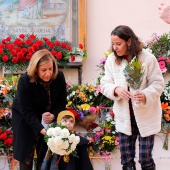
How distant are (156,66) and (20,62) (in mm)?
2086

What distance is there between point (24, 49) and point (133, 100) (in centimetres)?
201

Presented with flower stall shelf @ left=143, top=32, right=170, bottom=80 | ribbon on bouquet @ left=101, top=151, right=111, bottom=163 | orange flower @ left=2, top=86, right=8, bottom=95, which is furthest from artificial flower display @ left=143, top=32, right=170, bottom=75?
orange flower @ left=2, top=86, right=8, bottom=95

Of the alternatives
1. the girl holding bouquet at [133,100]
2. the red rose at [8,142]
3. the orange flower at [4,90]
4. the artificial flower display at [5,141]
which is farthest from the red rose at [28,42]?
the girl holding bouquet at [133,100]

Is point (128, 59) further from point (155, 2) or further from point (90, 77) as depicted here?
point (155, 2)

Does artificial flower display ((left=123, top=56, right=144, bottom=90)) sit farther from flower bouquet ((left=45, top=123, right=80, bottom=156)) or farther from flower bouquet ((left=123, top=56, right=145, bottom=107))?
flower bouquet ((left=45, top=123, right=80, bottom=156))

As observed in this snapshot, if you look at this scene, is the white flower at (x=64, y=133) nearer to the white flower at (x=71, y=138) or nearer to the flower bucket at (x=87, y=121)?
the white flower at (x=71, y=138)

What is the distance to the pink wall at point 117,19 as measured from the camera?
506 cm

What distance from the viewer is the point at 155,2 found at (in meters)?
5.08

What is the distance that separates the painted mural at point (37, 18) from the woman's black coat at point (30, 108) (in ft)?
5.50

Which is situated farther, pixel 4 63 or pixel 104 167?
pixel 4 63

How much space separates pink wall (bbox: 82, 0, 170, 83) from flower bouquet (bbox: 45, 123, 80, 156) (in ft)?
7.01

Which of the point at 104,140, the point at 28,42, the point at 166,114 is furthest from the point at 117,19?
the point at 104,140

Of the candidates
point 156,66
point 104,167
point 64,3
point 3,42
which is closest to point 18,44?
point 3,42

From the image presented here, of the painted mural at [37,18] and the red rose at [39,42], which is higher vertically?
the painted mural at [37,18]
